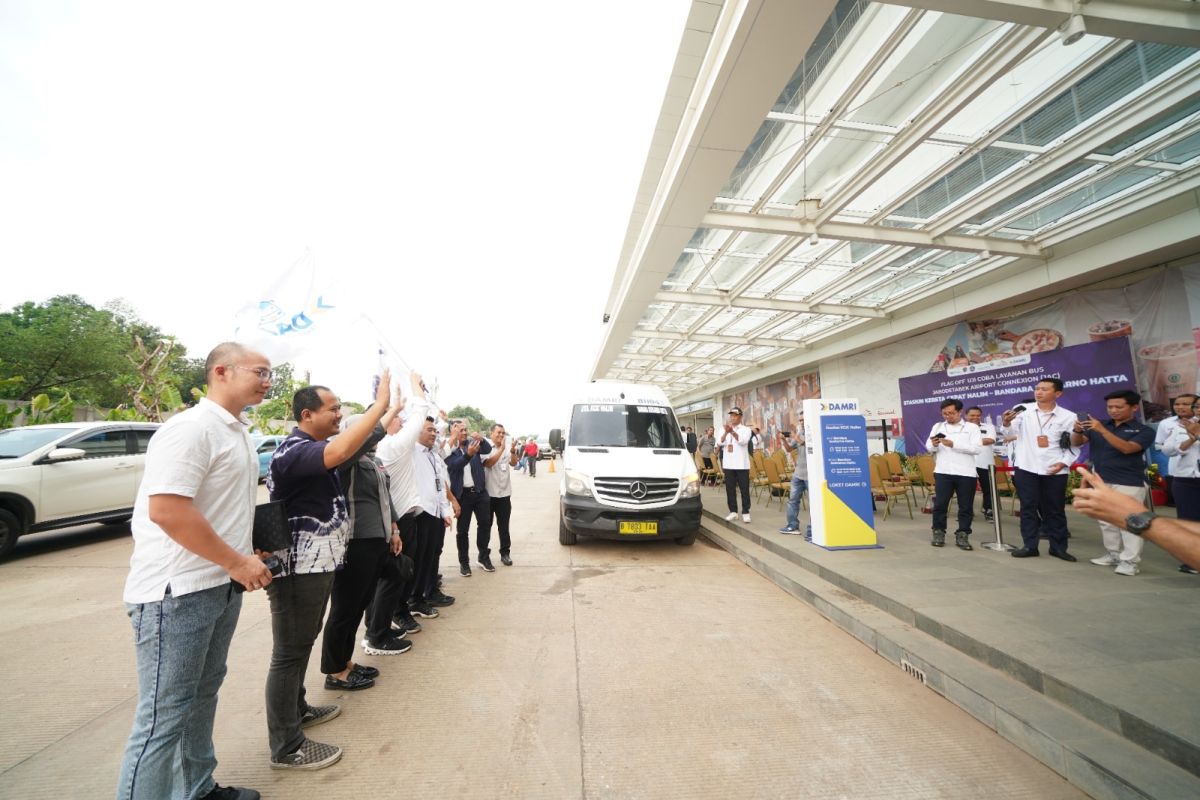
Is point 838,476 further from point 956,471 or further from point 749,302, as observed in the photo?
point 749,302

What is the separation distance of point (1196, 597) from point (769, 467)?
630cm

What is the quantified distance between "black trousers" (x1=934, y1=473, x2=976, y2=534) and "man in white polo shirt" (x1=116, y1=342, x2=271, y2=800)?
6647mm

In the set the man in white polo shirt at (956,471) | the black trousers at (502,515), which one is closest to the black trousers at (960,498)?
the man in white polo shirt at (956,471)

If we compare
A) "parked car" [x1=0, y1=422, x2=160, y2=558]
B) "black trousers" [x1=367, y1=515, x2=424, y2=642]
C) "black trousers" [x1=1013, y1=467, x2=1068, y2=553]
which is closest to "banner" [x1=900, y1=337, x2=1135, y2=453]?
"black trousers" [x1=1013, y1=467, x2=1068, y2=553]

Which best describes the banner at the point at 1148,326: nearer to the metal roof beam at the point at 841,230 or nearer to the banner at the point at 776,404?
the metal roof beam at the point at 841,230

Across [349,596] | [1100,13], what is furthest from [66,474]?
[1100,13]

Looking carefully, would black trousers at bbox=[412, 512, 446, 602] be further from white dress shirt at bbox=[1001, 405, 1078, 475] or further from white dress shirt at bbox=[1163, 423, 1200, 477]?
white dress shirt at bbox=[1163, 423, 1200, 477]

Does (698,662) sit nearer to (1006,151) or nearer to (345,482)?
(345,482)

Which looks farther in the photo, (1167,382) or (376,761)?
(1167,382)

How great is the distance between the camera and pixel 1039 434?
16.3 feet

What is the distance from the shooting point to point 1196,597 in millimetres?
3586

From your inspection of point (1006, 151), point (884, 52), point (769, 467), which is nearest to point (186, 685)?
point (884, 52)

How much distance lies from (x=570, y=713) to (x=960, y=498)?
18.0ft

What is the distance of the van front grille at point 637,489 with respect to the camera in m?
5.85
